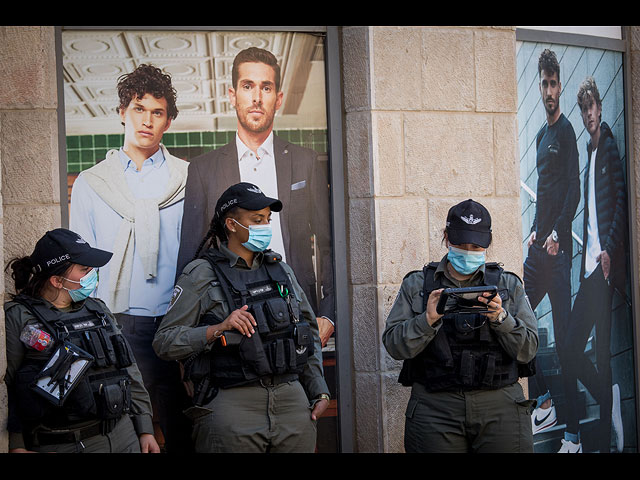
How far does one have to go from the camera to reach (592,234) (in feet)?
19.6

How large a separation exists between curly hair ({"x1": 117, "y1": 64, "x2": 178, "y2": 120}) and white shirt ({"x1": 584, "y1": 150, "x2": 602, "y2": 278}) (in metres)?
3.48

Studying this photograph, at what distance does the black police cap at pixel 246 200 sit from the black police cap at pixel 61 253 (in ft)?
2.33

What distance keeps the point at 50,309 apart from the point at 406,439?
216cm

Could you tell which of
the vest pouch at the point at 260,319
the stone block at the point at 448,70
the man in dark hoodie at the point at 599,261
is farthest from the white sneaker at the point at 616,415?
the vest pouch at the point at 260,319

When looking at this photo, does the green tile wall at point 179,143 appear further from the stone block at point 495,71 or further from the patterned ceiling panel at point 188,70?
the stone block at point 495,71

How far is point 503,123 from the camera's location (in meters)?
5.31

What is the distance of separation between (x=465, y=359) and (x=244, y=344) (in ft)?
4.04

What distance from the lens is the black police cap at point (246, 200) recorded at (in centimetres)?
406

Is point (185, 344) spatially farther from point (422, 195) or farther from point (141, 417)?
point (422, 195)

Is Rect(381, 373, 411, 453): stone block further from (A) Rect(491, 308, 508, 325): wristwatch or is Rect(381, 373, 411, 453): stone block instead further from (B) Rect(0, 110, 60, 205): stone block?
(B) Rect(0, 110, 60, 205): stone block

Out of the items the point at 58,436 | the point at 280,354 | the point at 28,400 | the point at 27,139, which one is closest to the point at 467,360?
the point at 280,354

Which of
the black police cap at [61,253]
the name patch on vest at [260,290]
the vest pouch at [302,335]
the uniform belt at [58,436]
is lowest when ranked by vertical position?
the uniform belt at [58,436]

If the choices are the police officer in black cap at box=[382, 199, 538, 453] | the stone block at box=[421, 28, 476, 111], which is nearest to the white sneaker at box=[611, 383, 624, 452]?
the police officer in black cap at box=[382, 199, 538, 453]

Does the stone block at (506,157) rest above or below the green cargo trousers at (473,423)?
above
